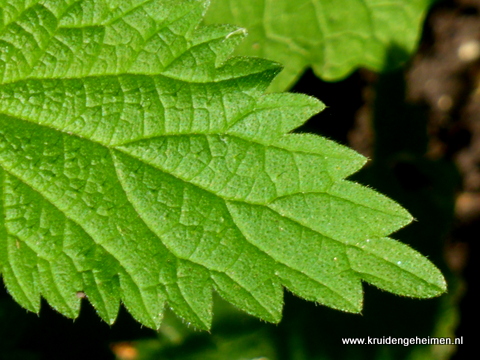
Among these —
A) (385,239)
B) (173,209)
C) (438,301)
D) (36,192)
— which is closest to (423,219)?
(438,301)

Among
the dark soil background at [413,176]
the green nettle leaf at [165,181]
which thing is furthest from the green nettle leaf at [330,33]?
the green nettle leaf at [165,181]

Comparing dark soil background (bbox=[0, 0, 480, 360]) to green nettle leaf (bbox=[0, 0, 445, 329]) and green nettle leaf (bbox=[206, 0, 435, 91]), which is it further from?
green nettle leaf (bbox=[0, 0, 445, 329])

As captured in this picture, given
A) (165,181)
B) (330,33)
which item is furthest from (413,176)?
(165,181)

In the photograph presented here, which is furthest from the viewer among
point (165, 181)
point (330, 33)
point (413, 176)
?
point (413, 176)

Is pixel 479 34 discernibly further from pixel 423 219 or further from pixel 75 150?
pixel 75 150

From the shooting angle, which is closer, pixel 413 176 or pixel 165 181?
pixel 165 181

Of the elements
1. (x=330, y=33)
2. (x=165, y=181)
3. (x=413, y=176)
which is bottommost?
(x=165, y=181)

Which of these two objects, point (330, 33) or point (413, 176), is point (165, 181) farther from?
point (413, 176)
